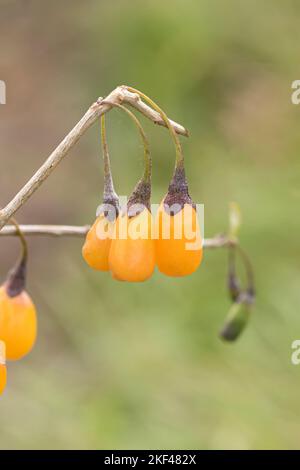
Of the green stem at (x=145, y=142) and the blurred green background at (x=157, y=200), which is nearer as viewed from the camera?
the green stem at (x=145, y=142)

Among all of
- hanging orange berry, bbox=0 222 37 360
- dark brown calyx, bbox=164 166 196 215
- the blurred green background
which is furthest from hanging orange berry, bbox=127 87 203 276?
the blurred green background

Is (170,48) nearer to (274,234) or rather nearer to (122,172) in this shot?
(122,172)

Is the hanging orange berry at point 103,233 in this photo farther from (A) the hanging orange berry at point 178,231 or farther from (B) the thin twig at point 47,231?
(B) the thin twig at point 47,231

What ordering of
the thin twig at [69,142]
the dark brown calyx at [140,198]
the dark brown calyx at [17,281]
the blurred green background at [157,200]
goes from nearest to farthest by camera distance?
the thin twig at [69,142] < the dark brown calyx at [140,198] < the dark brown calyx at [17,281] < the blurred green background at [157,200]

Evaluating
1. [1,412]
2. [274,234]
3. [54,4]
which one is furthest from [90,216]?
[54,4]

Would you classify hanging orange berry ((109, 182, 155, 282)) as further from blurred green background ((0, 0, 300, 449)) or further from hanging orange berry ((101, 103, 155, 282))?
blurred green background ((0, 0, 300, 449))

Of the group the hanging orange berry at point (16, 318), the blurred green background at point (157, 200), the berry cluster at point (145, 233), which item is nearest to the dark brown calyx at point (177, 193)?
the berry cluster at point (145, 233)

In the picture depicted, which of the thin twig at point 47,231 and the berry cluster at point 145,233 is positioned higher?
the thin twig at point 47,231
